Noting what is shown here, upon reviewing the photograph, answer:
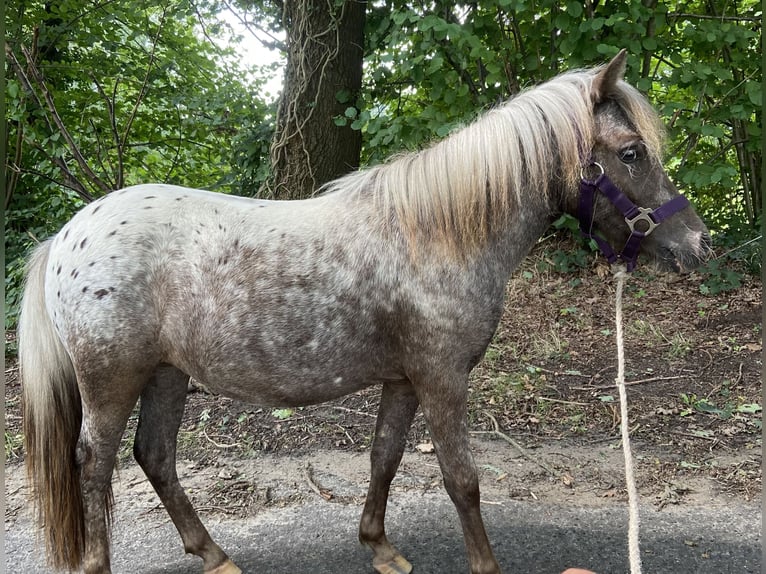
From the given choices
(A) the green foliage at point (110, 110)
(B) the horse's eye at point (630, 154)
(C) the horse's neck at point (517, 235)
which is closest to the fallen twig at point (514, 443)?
(C) the horse's neck at point (517, 235)

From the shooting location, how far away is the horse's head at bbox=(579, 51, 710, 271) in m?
1.96

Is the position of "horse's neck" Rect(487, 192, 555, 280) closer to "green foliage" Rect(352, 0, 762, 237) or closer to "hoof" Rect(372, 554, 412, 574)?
"hoof" Rect(372, 554, 412, 574)

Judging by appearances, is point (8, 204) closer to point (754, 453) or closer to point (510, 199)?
point (510, 199)

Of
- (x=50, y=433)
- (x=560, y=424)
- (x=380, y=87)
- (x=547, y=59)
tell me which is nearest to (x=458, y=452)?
(x=50, y=433)

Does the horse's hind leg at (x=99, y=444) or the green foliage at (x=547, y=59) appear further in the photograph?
the green foliage at (x=547, y=59)

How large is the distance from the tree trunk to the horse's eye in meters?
3.11

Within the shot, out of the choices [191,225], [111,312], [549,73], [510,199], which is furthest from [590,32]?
[111,312]

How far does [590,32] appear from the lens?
4289 mm

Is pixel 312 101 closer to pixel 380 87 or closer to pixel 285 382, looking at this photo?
pixel 380 87

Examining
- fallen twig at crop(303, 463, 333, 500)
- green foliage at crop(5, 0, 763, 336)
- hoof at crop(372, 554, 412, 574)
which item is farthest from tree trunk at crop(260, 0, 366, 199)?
hoof at crop(372, 554, 412, 574)

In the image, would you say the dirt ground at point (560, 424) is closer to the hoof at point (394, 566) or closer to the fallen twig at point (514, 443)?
the fallen twig at point (514, 443)

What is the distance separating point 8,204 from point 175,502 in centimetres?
559

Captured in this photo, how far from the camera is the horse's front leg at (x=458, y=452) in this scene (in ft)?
6.79

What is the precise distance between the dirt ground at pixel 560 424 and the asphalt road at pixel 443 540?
0.14 metres
